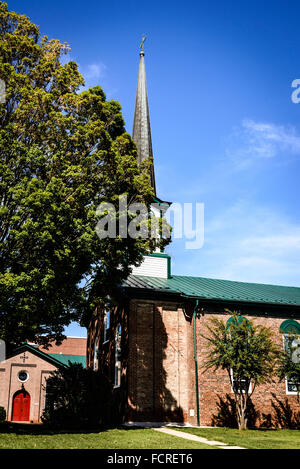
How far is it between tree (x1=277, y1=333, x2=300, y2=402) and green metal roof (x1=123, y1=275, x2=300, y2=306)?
2.88 meters

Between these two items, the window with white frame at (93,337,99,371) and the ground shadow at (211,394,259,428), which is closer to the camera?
the ground shadow at (211,394,259,428)

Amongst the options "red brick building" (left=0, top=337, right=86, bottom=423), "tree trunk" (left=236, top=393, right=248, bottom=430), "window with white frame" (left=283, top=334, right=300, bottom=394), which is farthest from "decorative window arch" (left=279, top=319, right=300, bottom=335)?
"red brick building" (left=0, top=337, right=86, bottom=423)

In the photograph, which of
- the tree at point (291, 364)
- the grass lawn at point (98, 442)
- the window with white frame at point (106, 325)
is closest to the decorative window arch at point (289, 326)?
the tree at point (291, 364)

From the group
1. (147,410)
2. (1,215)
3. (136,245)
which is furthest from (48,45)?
(147,410)

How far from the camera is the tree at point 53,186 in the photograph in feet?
47.0

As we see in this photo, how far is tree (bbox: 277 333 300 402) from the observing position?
1952 centimetres

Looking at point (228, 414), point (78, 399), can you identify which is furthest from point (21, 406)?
point (228, 414)

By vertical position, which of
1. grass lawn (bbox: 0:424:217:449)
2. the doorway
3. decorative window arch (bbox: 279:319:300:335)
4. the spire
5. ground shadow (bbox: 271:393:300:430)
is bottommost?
the doorway

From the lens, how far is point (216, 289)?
934 inches

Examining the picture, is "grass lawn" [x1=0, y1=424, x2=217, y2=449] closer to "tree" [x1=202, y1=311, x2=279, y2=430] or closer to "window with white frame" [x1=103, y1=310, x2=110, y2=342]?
"tree" [x1=202, y1=311, x2=279, y2=430]

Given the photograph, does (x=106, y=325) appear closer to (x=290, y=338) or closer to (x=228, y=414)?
(x=228, y=414)

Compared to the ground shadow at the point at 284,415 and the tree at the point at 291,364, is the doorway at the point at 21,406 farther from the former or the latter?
the tree at the point at 291,364

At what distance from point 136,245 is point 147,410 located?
765 centimetres
